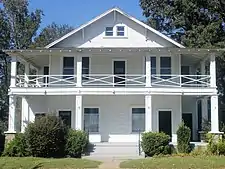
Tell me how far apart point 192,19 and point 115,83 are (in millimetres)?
14128

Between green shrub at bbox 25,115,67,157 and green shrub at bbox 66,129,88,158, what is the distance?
0.59 meters

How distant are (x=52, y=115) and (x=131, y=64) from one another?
24.8 ft

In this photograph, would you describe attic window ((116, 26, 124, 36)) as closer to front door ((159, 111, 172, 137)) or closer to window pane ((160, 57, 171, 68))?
window pane ((160, 57, 171, 68))

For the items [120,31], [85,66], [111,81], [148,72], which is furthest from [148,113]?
[120,31]

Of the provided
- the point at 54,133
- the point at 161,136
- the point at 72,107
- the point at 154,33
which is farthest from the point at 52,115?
the point at 154,33

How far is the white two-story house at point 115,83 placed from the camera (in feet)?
86.2

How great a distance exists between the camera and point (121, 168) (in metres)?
17.9

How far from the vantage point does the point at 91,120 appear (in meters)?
28.2

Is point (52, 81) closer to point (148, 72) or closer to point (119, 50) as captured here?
point (119, 50)

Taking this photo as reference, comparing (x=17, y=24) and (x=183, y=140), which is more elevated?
(x=17, y=24)

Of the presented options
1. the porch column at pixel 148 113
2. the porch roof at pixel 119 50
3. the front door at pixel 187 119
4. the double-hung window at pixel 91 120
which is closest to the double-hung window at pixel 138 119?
the porch column at pixel 148 113

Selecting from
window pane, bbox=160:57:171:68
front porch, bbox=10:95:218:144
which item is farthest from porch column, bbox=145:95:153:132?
window pane, bbox=160:57:171:68

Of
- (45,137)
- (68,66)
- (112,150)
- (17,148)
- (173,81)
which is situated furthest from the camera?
(68,66)

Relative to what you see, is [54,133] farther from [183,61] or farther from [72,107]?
[183,61]
